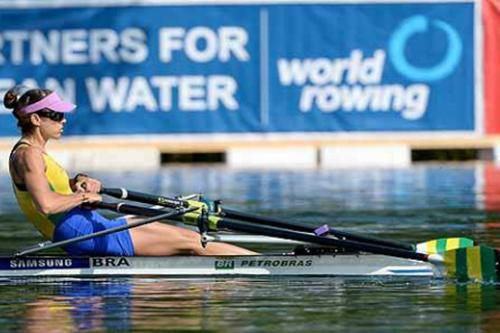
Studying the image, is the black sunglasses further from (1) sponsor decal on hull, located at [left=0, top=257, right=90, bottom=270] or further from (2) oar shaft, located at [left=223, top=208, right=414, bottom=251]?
(2) oar shaft, located at [left=223, top=208, right=414, bottom=251]

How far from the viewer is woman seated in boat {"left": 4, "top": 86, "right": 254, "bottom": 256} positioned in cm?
992

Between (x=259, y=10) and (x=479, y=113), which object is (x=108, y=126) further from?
(x=479, y=113)

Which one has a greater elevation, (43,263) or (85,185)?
(85,185)

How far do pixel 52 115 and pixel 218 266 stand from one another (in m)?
1.32

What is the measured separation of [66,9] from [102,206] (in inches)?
654

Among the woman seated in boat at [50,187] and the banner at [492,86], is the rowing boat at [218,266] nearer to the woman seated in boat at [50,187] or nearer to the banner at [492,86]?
the woman seated in boat at [50,187]

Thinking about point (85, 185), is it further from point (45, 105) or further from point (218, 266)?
point (218, 266)

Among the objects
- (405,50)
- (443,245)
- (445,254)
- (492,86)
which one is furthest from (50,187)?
(492,86)

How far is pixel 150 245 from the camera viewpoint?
1038cm

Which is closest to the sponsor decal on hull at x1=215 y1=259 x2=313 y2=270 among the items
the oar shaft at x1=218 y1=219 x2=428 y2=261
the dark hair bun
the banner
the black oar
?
the black oar

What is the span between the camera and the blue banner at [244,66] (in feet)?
85.7

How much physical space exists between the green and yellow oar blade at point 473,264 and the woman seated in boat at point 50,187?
1.89 m

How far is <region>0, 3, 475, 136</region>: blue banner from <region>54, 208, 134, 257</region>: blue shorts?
51.8 ft

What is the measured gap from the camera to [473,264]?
9766 mm
